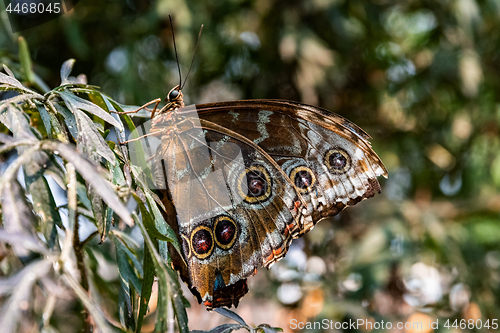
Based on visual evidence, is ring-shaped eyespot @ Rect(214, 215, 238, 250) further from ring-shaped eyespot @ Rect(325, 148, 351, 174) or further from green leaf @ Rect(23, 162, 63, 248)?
green leaf @ Rect(23, 162, 63, 248)

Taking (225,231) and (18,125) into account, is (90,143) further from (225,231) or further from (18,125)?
(225,231)

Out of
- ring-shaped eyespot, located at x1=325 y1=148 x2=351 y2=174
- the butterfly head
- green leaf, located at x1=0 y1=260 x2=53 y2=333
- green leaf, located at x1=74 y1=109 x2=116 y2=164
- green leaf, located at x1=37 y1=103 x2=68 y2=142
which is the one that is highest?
the butterfly head

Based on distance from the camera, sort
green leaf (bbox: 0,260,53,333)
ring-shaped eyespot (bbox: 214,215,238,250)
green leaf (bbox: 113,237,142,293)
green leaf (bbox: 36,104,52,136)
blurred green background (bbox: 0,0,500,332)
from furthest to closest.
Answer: blurred green background (bbox: 0,0,500,332) → ring-shaped eyespot (bbox: 214,215,238,250) → green leaf (bbox: 113,237,142,293) → green leaf (bbox: 36,104,52,136) → green leaf (bbox: 0,260,53,333)

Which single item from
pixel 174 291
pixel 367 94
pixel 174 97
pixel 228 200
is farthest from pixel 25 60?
pixel 367 94

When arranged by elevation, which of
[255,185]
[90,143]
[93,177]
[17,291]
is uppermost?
[255,185]

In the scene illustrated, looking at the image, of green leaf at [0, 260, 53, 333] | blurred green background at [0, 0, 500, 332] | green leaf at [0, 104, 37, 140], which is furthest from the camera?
blurred green background at [0, 0, 500, 332]

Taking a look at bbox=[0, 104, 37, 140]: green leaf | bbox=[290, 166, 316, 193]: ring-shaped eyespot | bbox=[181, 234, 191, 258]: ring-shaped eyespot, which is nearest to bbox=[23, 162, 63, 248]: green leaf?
bbox=[0, 104, 37, 140]: green leaf
